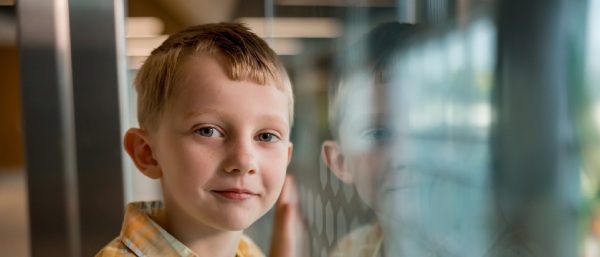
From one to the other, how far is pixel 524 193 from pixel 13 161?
1.97ft

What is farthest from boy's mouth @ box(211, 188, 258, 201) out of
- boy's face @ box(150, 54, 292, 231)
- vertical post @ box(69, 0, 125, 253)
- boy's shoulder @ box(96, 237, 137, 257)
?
vertical post @ box(69, 0, 125, 253)

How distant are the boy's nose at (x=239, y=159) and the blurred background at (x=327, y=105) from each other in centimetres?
8

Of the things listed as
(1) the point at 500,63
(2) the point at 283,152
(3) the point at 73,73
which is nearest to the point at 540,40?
(1) the point at 500,63

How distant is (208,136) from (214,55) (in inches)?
2.7

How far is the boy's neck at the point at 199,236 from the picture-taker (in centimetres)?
54

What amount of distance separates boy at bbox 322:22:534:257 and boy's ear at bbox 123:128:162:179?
0.50ft

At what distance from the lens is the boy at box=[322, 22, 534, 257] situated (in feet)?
1.23

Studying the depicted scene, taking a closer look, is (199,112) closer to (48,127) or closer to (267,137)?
(267,137)

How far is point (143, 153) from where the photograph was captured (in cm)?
53

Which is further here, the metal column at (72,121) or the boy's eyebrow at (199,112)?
the metal column at (72,121)

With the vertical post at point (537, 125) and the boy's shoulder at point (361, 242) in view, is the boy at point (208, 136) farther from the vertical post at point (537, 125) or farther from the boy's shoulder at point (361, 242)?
the vertical post at point (537, 125)

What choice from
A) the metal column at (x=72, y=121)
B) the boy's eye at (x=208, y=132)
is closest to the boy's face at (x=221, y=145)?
the boy's eye at (x=208, y=132)

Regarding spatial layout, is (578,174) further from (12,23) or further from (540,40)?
(12,23)

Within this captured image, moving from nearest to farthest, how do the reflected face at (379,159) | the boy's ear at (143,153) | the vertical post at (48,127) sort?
the reflected face at (379,159) → the boy's ear at (143,153) → the vertical post at (48,127)
